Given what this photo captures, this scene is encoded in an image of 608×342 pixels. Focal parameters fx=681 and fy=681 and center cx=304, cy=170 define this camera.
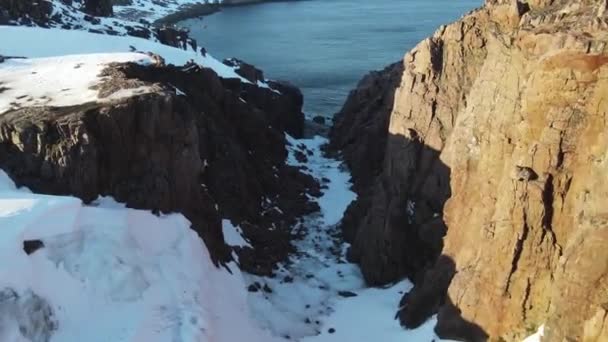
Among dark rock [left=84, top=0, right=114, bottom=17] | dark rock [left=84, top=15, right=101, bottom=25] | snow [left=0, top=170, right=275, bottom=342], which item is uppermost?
dark rock [left=84, top=0, right=114, bottom=17]

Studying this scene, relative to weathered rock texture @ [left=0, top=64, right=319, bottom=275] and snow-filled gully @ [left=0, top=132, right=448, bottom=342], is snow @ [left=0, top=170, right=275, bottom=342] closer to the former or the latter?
snow-filled gully @ [left=0, top=132, right=448, bottom=342]

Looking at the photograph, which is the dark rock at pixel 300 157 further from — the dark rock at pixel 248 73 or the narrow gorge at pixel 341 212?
the narrow gorge at pixel 341 212

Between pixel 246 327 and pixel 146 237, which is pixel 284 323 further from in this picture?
pixel 146 237

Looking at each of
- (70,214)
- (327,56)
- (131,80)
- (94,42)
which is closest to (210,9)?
(327,56)

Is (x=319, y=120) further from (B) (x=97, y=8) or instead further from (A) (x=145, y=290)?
(A) (x=145, y=290)

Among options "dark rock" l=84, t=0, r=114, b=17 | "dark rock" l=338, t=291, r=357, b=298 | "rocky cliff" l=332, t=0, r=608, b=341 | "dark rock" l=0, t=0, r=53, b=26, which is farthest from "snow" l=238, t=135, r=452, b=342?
"dark rock" l=84, t=0, r=114, b=17

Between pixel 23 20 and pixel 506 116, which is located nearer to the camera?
pixel 506 116
